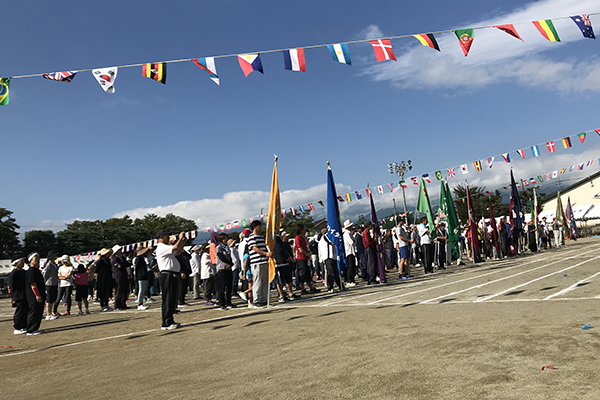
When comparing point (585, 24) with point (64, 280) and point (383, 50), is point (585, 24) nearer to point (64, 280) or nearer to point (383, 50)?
point (383, 50)

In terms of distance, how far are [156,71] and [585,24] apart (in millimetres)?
10134

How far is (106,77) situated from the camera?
35.9 feet

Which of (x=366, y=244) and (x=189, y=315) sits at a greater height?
(x=366, y=244)

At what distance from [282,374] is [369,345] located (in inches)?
51.6

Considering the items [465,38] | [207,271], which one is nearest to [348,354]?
[207,271]

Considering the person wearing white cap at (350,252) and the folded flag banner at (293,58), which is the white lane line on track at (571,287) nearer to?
the person wearing white cap at (350,252)

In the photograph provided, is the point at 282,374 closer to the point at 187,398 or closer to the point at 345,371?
the point at 345,371

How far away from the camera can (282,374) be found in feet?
14.1

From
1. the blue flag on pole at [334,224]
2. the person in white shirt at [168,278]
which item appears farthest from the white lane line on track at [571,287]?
the person in white shirt at [168,278]

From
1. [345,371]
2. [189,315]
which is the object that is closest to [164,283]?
[189,315]

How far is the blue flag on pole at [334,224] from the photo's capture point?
495 inches

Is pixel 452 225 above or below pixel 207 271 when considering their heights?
above

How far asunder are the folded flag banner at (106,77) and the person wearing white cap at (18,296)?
173 inches

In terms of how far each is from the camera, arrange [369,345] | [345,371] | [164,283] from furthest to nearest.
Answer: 1. [164,283]
2. [369,345]
3. [345,371]
